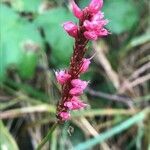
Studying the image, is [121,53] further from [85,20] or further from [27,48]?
[85,20]

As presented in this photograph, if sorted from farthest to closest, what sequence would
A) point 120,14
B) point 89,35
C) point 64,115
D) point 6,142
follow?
1. point 120,14
2. point 6,142
3. point 64,115
4. point 89,35

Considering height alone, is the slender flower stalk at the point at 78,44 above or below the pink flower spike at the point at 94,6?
below

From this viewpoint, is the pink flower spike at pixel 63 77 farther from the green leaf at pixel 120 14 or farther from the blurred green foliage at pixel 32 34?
the green leaf at pixel 120 14

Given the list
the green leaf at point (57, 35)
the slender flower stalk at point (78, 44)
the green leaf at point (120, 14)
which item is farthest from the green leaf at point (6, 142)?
the green leaf at point (120, 14)

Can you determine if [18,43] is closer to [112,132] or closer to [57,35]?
[57,35]

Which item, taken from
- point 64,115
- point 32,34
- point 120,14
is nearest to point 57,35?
point 32,34

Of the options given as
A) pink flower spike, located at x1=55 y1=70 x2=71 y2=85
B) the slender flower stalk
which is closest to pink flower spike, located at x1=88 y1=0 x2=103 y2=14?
the slender flower stalk
